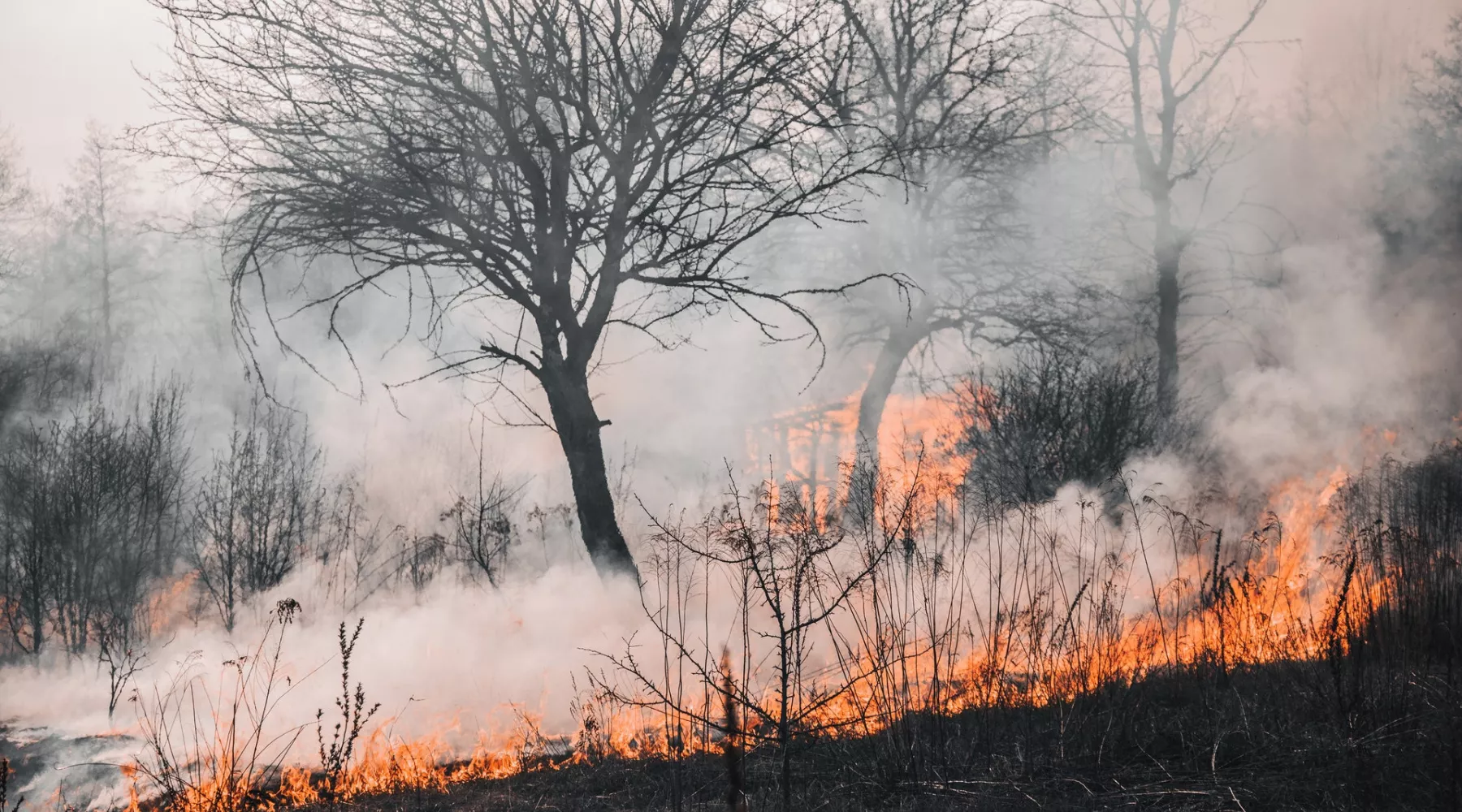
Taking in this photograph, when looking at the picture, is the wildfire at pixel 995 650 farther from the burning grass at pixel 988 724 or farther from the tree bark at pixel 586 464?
the tree bark at pixel 586 464

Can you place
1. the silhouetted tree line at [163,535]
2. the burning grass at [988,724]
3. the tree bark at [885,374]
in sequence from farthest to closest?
1. the tree bark at [885,374]
2. the silhouetted tree line at [163,535]
3. the burning grass at [988,724]

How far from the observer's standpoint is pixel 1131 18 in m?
14.6

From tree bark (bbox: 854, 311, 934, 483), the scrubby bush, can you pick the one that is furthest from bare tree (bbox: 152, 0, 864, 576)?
tree bark (bbox: 854, 311, 934, 483)

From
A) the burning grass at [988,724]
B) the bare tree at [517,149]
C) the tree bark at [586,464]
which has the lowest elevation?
the burning grass at [988,724]

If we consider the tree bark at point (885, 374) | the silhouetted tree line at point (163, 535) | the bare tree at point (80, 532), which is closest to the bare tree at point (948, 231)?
the tree bark at point (885, 374)

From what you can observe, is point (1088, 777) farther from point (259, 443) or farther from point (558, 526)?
point (259, 443)

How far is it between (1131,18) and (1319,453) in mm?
7495

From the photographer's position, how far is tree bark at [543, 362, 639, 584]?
6.90 m

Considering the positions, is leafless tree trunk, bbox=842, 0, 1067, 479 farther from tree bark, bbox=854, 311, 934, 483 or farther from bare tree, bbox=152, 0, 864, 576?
bare tree, bbox=152, 0, 864, 576

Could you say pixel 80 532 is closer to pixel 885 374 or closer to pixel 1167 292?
pixel 885 374

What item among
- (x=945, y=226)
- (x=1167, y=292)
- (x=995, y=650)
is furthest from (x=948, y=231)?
(x=995, y=650)

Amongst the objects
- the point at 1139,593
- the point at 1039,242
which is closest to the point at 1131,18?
the point at 1039,242

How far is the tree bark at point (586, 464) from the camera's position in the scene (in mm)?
6898

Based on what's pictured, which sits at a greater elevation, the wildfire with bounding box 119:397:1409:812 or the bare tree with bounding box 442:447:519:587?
the bare tree with bounding box 442:447:519:587
